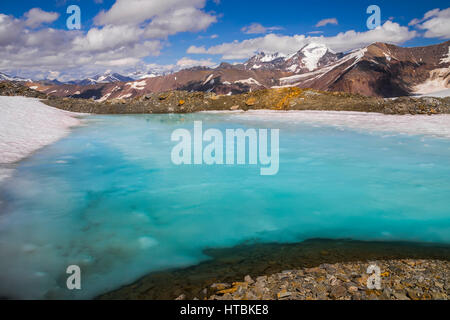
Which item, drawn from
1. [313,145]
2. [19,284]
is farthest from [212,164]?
[19,284]

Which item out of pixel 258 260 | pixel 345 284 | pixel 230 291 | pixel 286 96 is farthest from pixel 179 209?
pixel 286 96

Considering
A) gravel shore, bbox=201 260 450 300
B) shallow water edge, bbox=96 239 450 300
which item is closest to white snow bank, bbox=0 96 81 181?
shallow water edge, bbox=96 239 450 300

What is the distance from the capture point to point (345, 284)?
383 cm

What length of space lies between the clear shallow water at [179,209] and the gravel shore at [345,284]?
3.70 ft

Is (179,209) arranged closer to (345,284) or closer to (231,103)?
(345,284)

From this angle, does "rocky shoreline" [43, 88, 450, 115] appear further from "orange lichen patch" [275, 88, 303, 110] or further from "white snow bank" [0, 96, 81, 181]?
"white snow bank" [0, 96, 81, 181]

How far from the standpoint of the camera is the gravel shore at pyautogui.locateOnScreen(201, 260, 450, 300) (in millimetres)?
3590

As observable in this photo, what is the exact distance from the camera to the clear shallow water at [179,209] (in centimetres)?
461

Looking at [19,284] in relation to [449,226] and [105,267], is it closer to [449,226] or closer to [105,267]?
[105,267]

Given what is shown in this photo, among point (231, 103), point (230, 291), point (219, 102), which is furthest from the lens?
point (219, 102)

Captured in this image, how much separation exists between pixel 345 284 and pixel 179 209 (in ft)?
13.6

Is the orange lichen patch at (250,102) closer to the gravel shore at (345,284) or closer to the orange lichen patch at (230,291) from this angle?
the gravel shore at (345,284)

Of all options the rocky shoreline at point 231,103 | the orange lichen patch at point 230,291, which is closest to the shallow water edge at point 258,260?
the orange lichen patch at point 230,291

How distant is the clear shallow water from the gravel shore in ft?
3.70
